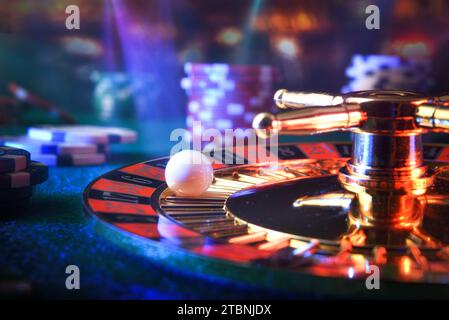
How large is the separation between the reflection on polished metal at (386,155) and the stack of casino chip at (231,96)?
1629 mm

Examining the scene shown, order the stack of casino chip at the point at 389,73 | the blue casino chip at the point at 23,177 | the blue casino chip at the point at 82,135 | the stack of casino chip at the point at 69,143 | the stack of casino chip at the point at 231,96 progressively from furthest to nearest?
the stack of casino chip at the point at 389,73, the stack of casino chip at the point at 231,96, the blue casino chip at the point at 82,135, the stack of casino chip at the point at 69,143, the blue casino chip at the point at 23,177

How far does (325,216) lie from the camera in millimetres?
1224

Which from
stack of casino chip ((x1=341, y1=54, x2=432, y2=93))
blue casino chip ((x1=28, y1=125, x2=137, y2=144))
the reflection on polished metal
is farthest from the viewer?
stack of casino chip ((x1=341, y1=54, x2=432, y2=93))

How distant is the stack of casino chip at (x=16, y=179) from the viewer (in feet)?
4.37

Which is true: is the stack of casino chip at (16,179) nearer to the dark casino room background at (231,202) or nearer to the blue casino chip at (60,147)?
the dark casino room background at (231,202)

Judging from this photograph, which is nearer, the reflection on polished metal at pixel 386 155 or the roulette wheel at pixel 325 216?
the roulette wheel at pixel 325 216

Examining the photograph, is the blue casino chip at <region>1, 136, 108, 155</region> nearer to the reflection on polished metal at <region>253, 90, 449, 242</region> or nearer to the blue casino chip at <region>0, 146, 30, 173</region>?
the blue casino chip at <region>0, 146, 30, 173</region>

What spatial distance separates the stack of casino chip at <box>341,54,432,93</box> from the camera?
3.33 metres

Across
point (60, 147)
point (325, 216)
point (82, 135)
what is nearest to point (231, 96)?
point (82, 135)

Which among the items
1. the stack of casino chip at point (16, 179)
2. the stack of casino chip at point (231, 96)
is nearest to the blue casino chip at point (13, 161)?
the stack of casino chip at point (16, 179)

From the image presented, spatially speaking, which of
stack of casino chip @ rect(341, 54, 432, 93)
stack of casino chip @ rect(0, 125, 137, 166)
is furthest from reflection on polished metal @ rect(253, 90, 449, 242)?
stack of casino chip @ rect(341, 54, 432, 93)

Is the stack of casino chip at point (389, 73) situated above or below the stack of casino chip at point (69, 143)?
above

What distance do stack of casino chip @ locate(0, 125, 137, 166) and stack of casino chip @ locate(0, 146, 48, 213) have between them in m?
0.61

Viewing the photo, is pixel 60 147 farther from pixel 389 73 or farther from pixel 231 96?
pixel 389 73
